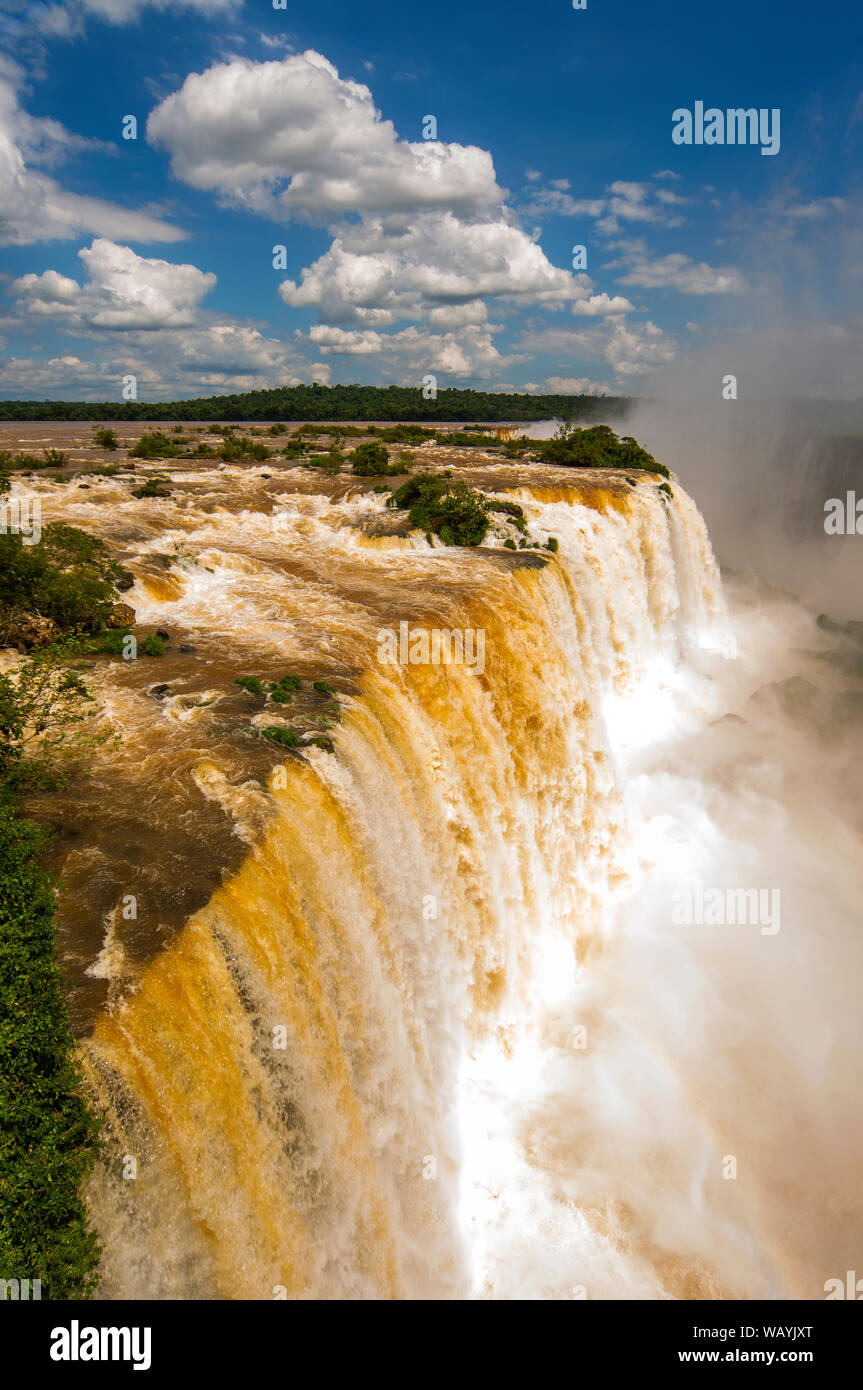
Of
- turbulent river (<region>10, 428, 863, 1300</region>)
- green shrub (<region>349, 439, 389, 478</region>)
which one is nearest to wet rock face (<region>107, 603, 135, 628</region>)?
turbulent river (<region>10, 428, 863, 1300</region>)

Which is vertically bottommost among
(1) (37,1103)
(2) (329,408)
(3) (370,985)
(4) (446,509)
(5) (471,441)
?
(3) (370,985)

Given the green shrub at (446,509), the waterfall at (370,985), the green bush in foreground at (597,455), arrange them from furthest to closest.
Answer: the green bush in foreground at (597,455) < the green shrub at (446,509) < the waterfall at (370,985)

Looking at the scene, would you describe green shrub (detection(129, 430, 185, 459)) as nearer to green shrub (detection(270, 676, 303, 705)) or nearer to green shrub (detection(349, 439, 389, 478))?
green shrub (detection(349, 439, 389, 478))

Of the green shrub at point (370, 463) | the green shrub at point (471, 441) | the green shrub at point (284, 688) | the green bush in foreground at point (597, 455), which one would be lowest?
the green shrub at point (284, 688)

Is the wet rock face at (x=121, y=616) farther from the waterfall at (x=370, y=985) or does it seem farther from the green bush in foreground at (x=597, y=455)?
the green bush in foreground at (x=597, y=455)

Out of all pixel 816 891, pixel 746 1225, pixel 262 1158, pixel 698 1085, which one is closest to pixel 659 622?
pixel 816 891

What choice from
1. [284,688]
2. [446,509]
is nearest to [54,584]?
[284,688]

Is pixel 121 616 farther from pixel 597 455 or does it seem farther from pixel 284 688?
pixel 597 455

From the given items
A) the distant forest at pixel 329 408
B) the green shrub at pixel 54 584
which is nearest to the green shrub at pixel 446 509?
the green shrub at pixel 54 584
